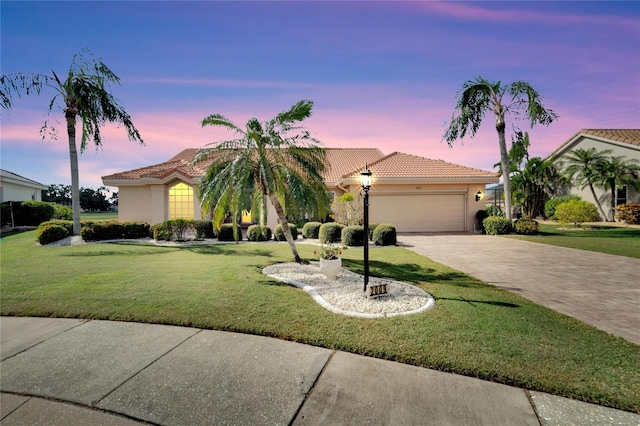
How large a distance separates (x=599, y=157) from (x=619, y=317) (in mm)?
26496

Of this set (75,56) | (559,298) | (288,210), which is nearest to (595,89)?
(559,298)

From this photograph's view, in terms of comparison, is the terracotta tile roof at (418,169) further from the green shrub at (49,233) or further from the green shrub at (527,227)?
the green shrub at (49,233)

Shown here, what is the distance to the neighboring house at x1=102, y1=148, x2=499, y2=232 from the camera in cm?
1877

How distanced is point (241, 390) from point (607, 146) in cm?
3288

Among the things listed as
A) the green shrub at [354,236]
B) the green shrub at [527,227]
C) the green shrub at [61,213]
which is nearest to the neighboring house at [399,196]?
the green shrub at [527,227]

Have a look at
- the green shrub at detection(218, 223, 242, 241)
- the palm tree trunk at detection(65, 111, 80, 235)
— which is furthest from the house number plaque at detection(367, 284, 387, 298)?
the palm tree trunk at detection(65, 111, 80, 235)

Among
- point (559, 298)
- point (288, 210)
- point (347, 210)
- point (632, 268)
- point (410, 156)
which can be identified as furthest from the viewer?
point (410, 156)

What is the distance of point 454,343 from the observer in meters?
4.10

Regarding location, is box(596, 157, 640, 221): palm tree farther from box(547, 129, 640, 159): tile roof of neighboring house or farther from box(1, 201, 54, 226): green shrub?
box(1, 201, 54, 226): green shrub

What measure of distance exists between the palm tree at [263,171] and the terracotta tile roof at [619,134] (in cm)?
2732

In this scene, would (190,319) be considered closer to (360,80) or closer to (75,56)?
(360,80)

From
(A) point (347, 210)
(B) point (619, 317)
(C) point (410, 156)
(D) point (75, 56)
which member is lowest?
(B) point (619, 317)

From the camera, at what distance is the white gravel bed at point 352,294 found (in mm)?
5434

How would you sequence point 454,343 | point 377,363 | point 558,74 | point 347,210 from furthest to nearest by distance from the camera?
point 347,210 → point 558,74 → point 454,343 → point 377,363
